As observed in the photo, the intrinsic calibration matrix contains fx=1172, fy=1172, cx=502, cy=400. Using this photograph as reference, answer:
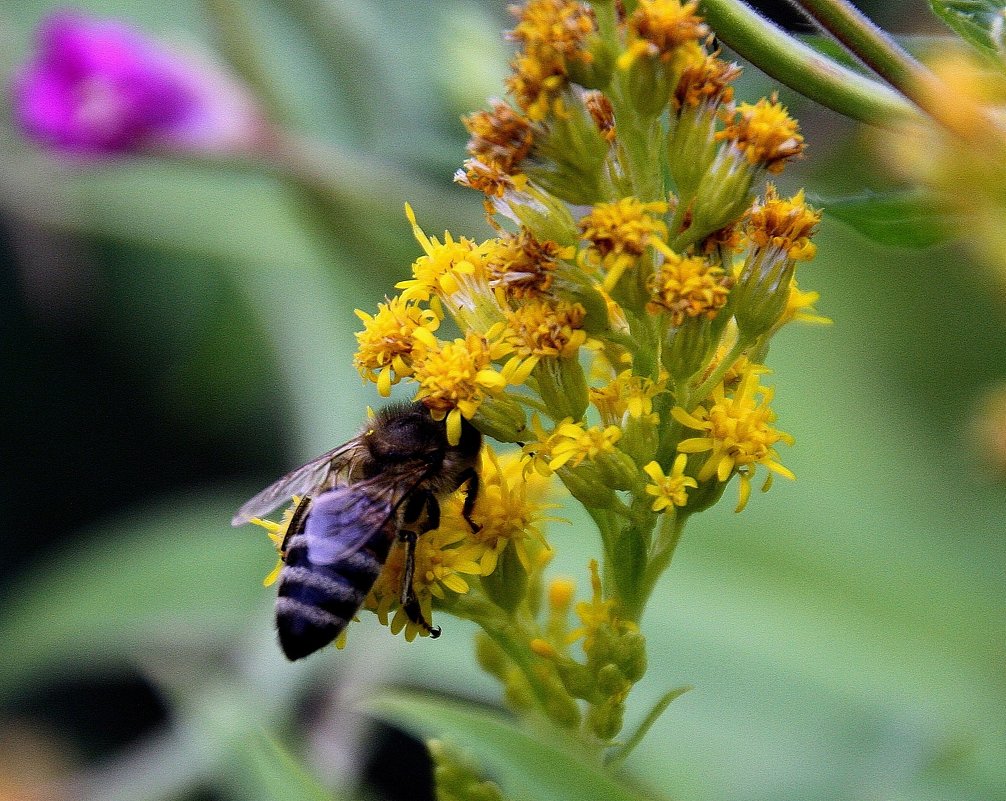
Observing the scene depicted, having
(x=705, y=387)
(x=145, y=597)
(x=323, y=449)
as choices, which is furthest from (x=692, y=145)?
(x=145, y=597)

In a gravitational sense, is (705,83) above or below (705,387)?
above

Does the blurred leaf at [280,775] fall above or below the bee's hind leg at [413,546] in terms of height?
below

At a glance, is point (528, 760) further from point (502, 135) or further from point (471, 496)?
point (502, 135)

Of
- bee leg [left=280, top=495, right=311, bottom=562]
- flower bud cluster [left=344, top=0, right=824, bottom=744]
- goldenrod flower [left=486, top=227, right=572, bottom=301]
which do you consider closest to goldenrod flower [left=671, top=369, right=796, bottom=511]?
flower bud cluster [left=344, top=0, right=824, bottom=744]

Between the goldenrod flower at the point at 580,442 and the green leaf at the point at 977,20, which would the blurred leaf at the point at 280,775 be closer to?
the goldenrod flower at the point at 580,442

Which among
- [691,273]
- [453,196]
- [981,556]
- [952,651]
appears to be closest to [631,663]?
[691,273]

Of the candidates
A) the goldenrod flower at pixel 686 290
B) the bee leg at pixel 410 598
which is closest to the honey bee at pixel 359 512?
the bee leg at pixel 410 598
